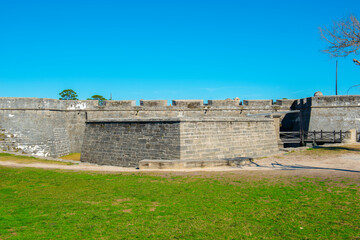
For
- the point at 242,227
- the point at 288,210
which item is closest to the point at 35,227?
the point at 242,227

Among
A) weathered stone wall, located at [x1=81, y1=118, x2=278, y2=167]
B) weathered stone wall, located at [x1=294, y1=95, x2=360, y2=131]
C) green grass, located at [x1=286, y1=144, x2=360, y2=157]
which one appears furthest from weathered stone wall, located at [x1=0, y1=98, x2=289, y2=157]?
green grass, located at [x1=286, y1=144, x2=360, y2=157]

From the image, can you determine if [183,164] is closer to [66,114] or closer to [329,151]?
[329,151]

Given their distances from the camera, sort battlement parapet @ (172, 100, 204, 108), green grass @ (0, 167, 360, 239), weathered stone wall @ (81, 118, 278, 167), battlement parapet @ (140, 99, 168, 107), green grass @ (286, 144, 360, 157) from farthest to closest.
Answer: battlement parapet @ (172, 100, 204, 108) < battlement parapet @ (140, 99, 168, 107) < green grass @ (286, 144, 360, 157) < weathered stone wall @ (81, 118, 278, 167) < green grass @ (0, 167, 360, 239)

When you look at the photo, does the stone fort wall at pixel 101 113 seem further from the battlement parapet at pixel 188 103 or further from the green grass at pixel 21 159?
the green grass at pixel 21 159

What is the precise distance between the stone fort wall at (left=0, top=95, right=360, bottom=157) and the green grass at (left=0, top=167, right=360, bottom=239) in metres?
10.4

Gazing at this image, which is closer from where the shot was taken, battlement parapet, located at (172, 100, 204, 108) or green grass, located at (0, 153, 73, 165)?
green grass, located at (0, 153, 73, 165)

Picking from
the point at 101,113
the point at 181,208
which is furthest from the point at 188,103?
the point at 181,208

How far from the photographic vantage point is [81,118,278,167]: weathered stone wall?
39.0 feet

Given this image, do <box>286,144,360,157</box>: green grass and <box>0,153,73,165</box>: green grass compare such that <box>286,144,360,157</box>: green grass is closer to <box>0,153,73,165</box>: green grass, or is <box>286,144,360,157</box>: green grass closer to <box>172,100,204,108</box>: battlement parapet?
<box>172,100,204,108</box>: battlement parapet

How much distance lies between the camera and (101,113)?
63.8ft

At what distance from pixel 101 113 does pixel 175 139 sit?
9561 millimetres

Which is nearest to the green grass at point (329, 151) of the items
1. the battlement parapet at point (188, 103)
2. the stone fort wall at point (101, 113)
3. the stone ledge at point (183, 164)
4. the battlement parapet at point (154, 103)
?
the stone fort wall at point (101, 113)

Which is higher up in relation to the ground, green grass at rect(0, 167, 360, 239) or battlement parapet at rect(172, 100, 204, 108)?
battlement parapet at rect(172, 100, 204, 108)

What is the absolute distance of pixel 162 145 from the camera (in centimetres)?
1211
